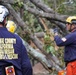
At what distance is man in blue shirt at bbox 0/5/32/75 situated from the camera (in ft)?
13.4

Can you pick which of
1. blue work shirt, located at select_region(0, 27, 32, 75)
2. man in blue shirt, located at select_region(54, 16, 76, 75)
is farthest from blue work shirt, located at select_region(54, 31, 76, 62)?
blue work shirt, located at select_region(0, 27, 32, 75)

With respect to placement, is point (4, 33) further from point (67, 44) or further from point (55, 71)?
point (55, 71)

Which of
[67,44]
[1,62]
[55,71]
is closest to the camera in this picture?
[1,62]

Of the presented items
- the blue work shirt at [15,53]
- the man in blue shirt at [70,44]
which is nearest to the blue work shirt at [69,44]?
the man in blue shirt at [70,44]

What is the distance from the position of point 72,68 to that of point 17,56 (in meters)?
2.94

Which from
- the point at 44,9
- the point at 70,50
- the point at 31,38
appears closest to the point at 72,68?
the point at 70,50

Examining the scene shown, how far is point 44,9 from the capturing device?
894 centimetres

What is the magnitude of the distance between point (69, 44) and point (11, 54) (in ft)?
9.06

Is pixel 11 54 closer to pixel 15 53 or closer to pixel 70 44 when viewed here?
pixel 15 53

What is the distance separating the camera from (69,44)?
672cm

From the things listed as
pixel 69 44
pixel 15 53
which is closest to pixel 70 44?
pixel 69 44

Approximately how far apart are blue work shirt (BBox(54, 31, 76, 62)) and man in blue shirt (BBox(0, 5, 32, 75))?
2504mm

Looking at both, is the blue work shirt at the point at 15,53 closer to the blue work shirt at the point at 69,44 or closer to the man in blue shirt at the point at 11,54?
the man in blue shirt at the point at 11,54

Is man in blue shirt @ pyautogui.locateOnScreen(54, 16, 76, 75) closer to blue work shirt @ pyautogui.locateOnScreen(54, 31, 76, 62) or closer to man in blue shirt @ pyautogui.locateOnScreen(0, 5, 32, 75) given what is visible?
blue work shirt @ pyautogui.locateOnScreen(54, 31, 76, 62)
